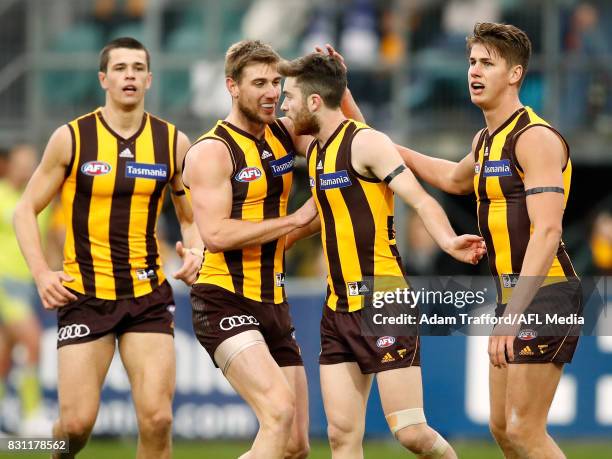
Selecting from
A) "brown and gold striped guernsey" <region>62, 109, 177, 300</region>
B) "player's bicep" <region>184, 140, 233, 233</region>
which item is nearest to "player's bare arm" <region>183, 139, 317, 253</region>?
"player's bicep" <region>184, 140, 233, 233</region>

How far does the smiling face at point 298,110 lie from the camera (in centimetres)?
745

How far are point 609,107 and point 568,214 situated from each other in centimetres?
245

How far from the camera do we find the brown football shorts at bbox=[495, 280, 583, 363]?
7012 millimetres

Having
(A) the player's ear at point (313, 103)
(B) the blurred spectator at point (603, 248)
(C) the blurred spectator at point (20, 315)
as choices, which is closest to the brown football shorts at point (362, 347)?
(A) the player's ear at point (313, 103)

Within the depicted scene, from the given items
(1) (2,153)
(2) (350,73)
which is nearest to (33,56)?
(1) (2,153)

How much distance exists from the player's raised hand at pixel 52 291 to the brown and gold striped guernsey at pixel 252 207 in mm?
906

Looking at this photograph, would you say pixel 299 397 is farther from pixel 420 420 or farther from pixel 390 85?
pixel 390 85

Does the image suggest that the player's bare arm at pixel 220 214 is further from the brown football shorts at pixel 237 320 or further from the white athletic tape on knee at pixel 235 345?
the white athletic tape on knee at pixel 235 345

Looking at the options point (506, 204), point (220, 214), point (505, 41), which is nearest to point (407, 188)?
point (506, 204)

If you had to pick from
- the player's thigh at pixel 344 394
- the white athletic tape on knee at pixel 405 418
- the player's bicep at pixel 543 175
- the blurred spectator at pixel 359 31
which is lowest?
the white athletic tape on knee at pixel 405 418

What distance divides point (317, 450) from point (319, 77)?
4.85 meters

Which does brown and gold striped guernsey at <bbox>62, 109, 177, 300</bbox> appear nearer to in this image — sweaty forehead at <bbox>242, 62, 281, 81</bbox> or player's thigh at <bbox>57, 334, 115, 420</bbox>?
player's thigh at <bbox>57, 334, 115, 420</bbox>

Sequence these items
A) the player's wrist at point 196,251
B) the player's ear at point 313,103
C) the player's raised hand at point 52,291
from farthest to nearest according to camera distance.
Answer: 1. the player's wrist at point 196,251
2. the player's raised hand at point 52,291
3. the player's ear at point 313,103

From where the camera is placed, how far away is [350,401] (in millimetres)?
7250
